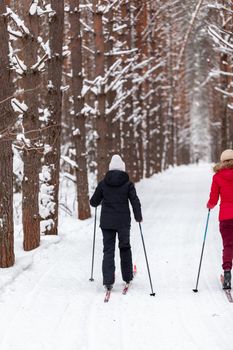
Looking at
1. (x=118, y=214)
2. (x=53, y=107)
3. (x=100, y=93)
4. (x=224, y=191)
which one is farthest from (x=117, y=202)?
(x=100, y=93)

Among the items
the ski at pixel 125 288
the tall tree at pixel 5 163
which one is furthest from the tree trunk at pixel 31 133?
the ski at pixel 125 288

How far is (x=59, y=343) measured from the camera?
5.11 meters

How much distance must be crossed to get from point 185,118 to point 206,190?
42.8m

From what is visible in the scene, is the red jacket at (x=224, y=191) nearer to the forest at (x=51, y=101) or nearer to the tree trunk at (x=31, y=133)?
the forest at (x=51, y=101)

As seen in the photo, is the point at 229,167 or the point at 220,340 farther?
the point at 229,167

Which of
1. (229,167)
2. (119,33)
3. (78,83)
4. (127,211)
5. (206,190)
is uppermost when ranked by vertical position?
(119,33)

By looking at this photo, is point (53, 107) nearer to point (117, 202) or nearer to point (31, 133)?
point (31, 133)

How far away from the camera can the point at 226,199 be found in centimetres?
757

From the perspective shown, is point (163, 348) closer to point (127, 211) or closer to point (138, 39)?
point (127, 211)

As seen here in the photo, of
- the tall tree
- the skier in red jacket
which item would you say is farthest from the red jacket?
the tall tree

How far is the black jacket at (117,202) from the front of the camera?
7.45m

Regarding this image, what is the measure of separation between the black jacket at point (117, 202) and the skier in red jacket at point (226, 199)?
1.25 metres

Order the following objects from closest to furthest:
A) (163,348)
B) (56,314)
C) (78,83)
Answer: (163,348), (56,314), (78,83)

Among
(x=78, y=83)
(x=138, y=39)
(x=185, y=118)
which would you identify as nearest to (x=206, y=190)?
(x=138, y=39)
